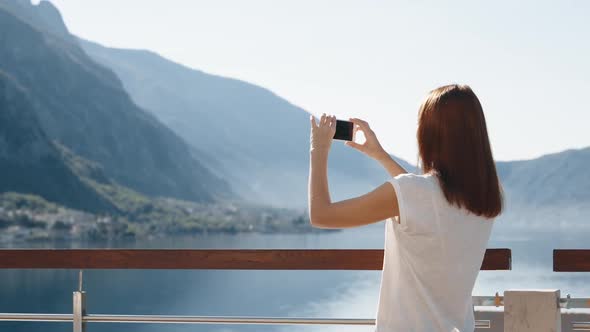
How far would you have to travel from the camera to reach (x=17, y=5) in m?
123

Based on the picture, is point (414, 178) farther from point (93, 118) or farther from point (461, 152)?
point (93, 118)

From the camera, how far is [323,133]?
4.88ft

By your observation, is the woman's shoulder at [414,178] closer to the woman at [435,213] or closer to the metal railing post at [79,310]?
the woman at [435,213]

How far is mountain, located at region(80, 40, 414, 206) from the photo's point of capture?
15588 centimetres

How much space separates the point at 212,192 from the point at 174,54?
7557cm

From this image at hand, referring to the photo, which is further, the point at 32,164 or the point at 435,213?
the point at 32,164

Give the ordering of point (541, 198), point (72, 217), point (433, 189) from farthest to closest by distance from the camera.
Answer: point (541, 198)
point (72, 217)
point (433, 189)

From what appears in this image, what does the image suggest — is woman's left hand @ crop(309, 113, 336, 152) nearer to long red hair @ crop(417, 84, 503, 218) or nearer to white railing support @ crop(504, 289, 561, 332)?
long red hair @ crop(417, 84, 503, 218)

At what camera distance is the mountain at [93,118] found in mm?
101662

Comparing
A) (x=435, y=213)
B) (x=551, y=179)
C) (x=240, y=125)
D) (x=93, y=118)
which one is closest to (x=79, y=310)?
(x=435, y=213)

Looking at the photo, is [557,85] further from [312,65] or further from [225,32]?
[225,32]

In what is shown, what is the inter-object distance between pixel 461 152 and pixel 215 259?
125 centimetres

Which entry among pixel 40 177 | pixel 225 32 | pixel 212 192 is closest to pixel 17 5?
pixel 225 32

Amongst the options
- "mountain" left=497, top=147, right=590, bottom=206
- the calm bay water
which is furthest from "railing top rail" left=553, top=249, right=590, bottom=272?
"mountain" left=497, top=147, right=590, bottom=206
